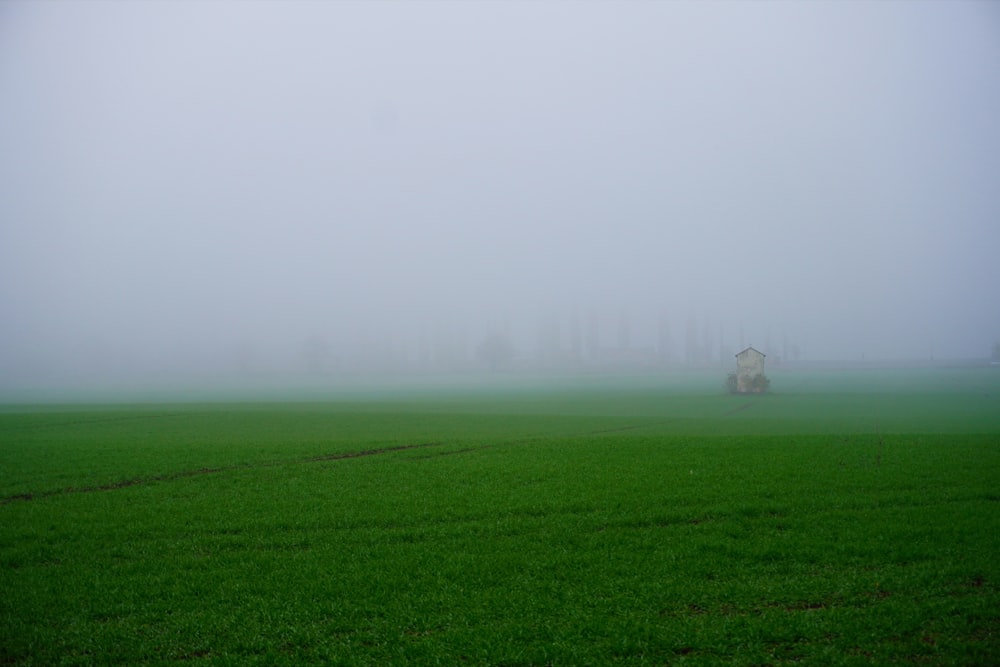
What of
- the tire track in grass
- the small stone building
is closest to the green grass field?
the tire track in grass

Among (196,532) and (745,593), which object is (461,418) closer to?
(196,532)

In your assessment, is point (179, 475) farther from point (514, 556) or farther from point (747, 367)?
point (747, 367)

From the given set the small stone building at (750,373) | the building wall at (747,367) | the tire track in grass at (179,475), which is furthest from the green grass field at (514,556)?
the building wall at (747,367)

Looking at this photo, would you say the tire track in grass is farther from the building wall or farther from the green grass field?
the building wall

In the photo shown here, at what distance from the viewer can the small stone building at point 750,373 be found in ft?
300

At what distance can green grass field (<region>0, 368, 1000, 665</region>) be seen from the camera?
36.1 ft

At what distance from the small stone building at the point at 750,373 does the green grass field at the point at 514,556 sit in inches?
2391

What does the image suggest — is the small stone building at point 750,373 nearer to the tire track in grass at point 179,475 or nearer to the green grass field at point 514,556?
the green grass field at point 514,556

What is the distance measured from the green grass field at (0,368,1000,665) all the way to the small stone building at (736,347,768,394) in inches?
2391

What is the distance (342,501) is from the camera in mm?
21594

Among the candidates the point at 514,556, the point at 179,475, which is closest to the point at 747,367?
the point at 179,475

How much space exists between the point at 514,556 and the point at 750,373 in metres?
86.5

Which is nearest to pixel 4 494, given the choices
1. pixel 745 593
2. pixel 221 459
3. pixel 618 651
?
pixel 221 459

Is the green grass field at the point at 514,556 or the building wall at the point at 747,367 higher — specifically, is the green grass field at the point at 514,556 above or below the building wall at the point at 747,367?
below
